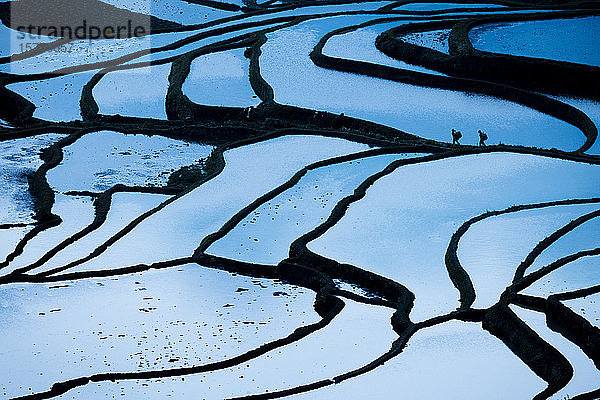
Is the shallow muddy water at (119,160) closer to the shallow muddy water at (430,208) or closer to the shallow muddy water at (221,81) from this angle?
the shallow muddy water at (221,81)

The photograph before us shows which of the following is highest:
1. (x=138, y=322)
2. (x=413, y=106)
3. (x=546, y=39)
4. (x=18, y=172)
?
(x=546, y=39)

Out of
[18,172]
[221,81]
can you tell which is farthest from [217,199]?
[221,81]

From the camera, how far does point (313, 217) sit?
1083cm

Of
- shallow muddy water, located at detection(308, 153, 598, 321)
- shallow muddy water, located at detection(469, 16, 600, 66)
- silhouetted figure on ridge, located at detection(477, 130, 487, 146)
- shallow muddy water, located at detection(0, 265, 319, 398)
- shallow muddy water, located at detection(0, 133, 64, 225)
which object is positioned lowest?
shallow muddy water, located at detection(0, 265, 319, 398)

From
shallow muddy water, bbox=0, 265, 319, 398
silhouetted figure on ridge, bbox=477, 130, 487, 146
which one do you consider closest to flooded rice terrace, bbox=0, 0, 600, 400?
shallow muddy water, bbox=0, 265, 319, 398

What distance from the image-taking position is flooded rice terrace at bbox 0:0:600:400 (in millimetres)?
7246

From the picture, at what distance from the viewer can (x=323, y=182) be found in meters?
12.0

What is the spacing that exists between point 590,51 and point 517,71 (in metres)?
1.59

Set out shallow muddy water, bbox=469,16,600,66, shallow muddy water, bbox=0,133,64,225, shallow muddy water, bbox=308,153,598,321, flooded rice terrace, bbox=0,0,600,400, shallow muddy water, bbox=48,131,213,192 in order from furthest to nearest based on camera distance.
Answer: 1. shallow muddy water, bbox=469,16,600,66
2. shallow muddy water, bbox=48,131,213,192
3. shallow muddy water, bbox=0,133,64,225
4. shallow muddy water, bbox=308,153,598,321
5. flooded rice terrace, bbox=0,0,600,400

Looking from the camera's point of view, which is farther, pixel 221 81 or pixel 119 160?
pixel 221 81

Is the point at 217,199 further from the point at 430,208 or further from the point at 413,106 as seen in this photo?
the point at 413,106

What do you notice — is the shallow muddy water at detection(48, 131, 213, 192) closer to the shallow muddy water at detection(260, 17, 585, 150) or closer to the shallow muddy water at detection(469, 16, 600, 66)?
the shallow muddy water at detection(260, 17, 585, 150)

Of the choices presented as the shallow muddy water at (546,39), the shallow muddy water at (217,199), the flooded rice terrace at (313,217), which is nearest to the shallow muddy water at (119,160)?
the flooded rice terrace at (313,217)

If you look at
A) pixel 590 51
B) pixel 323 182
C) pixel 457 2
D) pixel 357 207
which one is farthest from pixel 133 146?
pixel 457 2
